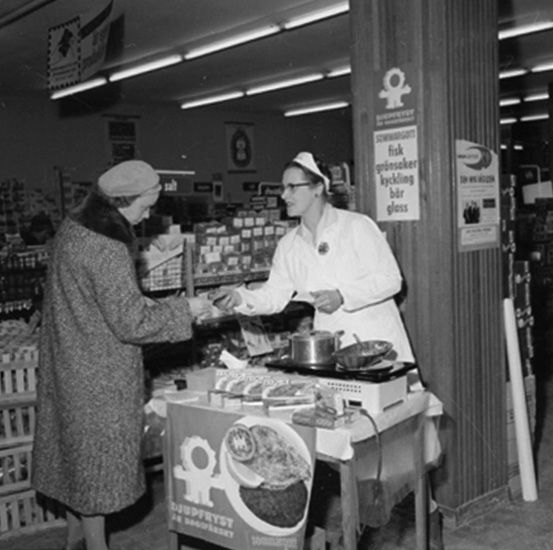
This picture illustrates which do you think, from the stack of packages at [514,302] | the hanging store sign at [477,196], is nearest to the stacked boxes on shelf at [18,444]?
the hanging store sign at [477,196]

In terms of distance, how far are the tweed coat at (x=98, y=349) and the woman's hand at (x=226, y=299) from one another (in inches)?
11.2

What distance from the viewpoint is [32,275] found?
5129 millimetres

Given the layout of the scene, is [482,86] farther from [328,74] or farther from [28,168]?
[28,168]

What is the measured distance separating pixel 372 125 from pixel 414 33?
1.66 feet

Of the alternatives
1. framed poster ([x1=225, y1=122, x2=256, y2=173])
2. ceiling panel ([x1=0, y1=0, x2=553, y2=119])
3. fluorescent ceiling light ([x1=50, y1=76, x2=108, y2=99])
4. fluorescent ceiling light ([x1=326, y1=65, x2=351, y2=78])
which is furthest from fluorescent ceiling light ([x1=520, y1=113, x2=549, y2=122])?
fluorescent ceiling light ([x1=50, y1=76, x2=108, y2=99])

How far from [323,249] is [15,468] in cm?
196

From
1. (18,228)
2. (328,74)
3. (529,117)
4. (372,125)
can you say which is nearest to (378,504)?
(372,125)

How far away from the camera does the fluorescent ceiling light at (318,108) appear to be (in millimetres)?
14947

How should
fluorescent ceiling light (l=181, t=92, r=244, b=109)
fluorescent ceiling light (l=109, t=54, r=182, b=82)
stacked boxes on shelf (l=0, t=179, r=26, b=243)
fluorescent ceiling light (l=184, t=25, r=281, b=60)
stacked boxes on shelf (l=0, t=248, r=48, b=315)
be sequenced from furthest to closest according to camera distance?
fluorescent ceiling light (l=181, t=92, r=244, b=109), stacked boxes on shelf (l=0, t=179, r=26, b=243), fluorescent ceiling light (l=109, t=54, r=182, b=82), fluorescent ceiling light (l=184, t=25, r=281, b=60), stacked boxes on shelf (l=0, t=248, r=48, b=315)

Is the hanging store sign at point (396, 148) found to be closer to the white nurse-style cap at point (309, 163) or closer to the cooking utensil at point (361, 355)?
the white nurse-style cap at point (309, 163)

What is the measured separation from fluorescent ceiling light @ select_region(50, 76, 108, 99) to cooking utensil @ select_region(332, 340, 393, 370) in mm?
9050

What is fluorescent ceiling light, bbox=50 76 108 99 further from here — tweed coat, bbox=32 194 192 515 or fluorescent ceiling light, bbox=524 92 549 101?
tweed coat, bbox=32 194 192 515

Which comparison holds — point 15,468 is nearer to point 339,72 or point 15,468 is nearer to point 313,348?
point 313,348

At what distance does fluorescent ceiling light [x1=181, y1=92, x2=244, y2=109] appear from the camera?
43.6 feet
